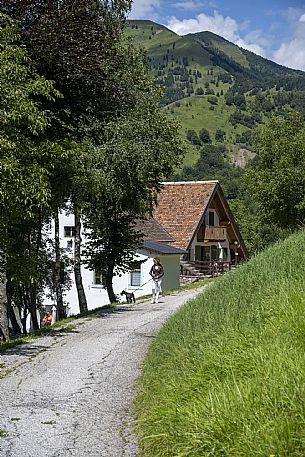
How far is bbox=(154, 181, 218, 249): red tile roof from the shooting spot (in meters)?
55.3

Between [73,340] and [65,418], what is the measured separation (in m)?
8.43

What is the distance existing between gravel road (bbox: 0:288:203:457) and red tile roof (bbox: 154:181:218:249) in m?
36.3

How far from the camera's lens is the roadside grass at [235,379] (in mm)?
5582

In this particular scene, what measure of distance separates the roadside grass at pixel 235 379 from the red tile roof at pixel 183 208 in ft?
145

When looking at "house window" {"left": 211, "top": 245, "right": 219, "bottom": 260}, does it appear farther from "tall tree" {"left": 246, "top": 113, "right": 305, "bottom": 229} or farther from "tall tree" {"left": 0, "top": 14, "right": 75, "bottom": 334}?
"tall tree" {"left": 0, "top": 14, "right": 75, "bottom": 334}

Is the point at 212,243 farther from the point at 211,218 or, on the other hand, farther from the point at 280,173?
the point at 280,173

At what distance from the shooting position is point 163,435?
6586mm

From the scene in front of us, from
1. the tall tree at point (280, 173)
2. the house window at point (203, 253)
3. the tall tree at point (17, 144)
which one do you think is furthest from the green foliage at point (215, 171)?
the tall tree at point (17, 144)

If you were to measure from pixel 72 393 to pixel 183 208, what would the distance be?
153 ft

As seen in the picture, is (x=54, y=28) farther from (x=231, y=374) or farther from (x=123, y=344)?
(x=231, y=374)

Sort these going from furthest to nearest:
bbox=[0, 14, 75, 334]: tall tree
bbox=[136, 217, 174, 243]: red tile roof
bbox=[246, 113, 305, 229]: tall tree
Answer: bbox=[136, 217, 174, 243]: red tile roof < bbox=[246, 113, 305, 229]: tall tree < bbox=[0, 14, 75, 334]: tall tree

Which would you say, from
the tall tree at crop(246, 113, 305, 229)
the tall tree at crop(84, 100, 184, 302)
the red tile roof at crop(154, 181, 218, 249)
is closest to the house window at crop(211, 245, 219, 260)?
the red tile roof at crop(154, 181, 218, 249)

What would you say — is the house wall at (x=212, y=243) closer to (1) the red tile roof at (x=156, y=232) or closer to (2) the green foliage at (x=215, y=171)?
(1) the red tile roof at (x=156, y=232)

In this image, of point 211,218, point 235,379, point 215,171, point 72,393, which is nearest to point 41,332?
point 72,393
